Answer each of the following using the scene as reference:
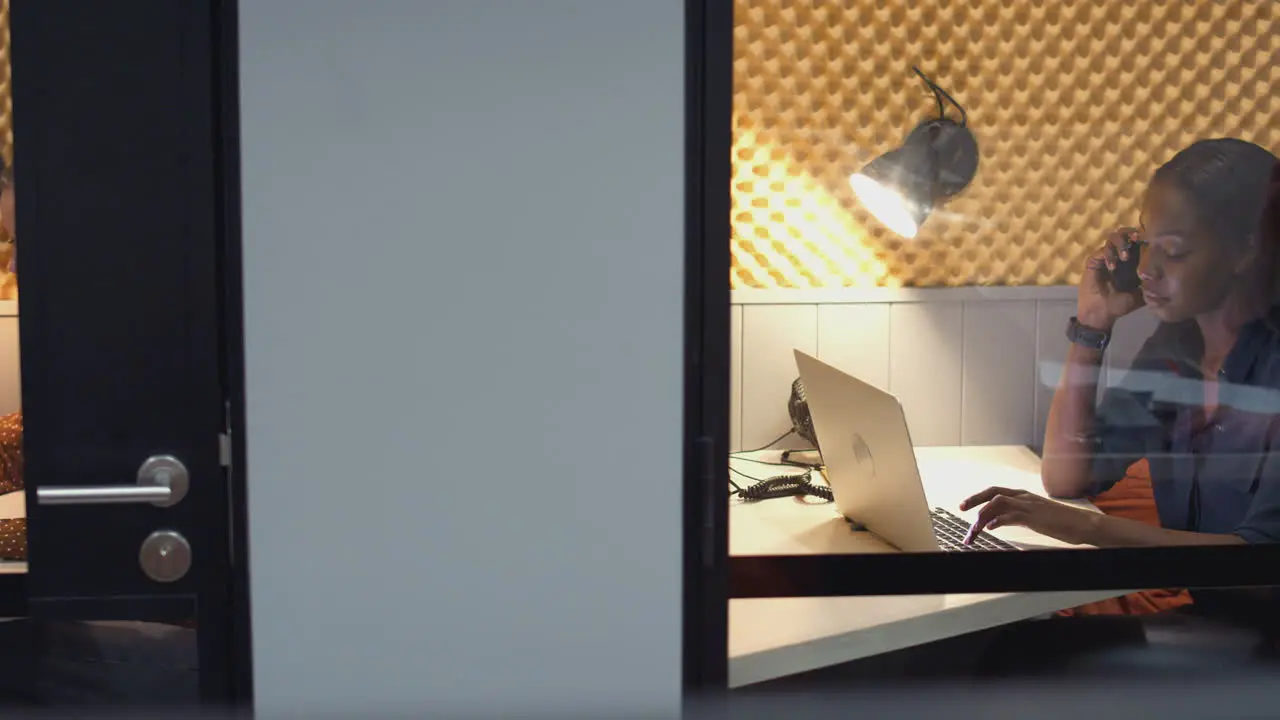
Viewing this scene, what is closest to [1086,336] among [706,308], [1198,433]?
[1198,433]

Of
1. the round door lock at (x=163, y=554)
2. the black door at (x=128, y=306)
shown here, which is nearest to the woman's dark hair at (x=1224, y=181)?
the black door at (x=128, y=306)

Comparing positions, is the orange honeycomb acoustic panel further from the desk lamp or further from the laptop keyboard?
the laptop keyboard

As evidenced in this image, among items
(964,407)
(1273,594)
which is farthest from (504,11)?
(1273,594)

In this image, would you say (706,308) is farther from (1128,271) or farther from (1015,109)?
(1128,271)

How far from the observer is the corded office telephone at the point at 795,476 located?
158 centimetres

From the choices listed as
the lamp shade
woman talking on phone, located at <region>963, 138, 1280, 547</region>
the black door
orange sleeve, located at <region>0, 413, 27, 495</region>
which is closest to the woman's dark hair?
woman talking on phone, located at <region>963, 138, 1280, 547</region>

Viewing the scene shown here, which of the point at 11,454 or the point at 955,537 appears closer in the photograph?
the point at 11,454

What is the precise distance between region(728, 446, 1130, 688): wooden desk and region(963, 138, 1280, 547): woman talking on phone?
0.03 m

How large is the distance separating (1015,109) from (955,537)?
2.13 feet

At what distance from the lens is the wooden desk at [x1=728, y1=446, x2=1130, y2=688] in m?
1.54

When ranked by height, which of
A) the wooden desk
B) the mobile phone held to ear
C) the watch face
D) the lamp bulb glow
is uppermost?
the lamp bulb glow

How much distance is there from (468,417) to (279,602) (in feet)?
1.15

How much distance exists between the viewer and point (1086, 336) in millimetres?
1597

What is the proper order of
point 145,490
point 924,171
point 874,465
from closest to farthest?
point 145,490 < point 924,171 < point 874,465
